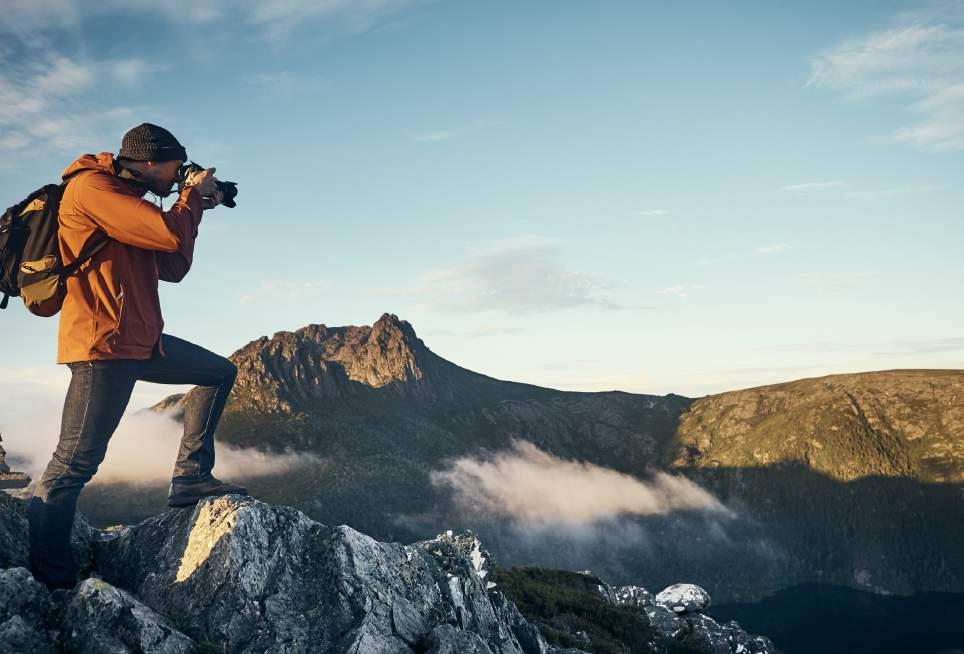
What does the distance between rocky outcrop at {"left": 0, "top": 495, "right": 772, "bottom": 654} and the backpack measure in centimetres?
314

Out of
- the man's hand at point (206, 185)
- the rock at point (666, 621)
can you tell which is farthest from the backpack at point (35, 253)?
the rock at point (666, 621)

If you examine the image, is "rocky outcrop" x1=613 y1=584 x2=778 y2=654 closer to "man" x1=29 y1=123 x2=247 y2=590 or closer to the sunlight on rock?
the sunlight on rock

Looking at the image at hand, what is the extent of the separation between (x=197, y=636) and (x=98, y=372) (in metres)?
3.46

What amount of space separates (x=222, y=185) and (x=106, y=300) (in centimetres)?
218

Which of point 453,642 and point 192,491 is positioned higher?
point 192,491

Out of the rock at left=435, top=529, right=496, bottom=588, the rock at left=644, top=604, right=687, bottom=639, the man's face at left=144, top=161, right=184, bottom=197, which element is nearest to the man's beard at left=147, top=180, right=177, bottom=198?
the man's face at left=144, top=161, right=184, bottom=197

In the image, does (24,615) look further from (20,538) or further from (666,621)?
(666,621)

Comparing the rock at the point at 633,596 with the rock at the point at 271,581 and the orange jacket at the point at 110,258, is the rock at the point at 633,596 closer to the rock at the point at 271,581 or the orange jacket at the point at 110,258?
the rock at the point at 271,581

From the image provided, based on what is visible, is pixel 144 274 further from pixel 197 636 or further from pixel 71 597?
pixel 197 636

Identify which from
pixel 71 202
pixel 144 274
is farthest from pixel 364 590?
pixel 71 202

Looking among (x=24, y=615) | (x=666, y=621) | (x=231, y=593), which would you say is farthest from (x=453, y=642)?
(x=666, y=621)

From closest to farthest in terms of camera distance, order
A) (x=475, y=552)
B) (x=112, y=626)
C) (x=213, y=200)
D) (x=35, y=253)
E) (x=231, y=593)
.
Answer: (x=112, y=626), (x=35, y=253), (x=231, y=593), (x=213, y=200), (x=475, y=552)

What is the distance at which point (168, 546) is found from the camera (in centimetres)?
920

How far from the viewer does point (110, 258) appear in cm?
775
